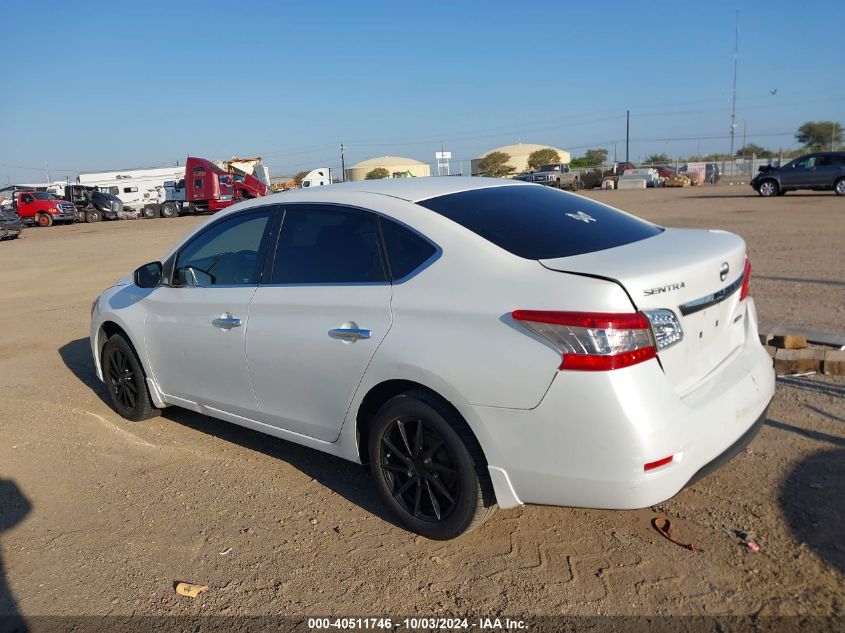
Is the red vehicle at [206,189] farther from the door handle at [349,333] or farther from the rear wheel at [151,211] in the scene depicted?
the door handle at [349,333]

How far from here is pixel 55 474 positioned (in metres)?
4.44

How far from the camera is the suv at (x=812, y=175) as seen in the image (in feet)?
83.7

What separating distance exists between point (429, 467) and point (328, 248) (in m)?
1.31

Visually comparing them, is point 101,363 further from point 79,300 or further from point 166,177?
point 166,177

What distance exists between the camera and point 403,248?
3.41 m

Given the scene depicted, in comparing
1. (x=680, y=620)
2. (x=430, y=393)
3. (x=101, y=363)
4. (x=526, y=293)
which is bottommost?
(x=680, y=620)

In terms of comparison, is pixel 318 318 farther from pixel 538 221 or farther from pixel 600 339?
pixel 600 339

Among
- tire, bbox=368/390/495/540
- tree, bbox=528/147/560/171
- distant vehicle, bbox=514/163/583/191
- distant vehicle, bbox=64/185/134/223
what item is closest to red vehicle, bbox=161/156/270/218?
distant vehicle, bbox=64/185/134/223

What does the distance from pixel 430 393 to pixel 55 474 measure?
2.78 meters

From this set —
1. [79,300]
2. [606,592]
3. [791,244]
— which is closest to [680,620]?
[606,592]

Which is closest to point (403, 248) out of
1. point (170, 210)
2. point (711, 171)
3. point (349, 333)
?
point (349, 333)

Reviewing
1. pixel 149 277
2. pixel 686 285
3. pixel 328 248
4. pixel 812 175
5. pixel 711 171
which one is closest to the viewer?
pixel 686 285

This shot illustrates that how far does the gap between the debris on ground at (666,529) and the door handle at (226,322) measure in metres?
2.51

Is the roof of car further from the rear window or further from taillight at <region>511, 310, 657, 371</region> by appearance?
taillight at <region>511, 310, 657, 371</region>
